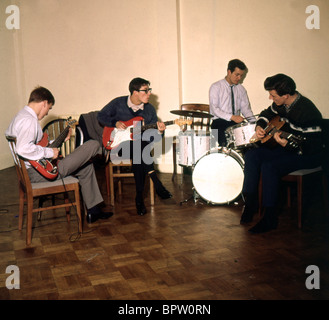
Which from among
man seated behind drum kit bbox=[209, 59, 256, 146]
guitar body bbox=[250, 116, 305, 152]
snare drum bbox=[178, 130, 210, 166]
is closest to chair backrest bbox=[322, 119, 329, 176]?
guitar body bbox=[250, 116, 305, 152]

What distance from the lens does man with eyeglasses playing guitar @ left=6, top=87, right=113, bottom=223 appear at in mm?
3025

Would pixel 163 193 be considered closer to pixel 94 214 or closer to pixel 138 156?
pixel 138 156

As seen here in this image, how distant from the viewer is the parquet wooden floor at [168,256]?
7.88ft

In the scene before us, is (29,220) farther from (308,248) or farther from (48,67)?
(48,67)

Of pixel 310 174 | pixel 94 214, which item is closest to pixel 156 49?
pixel 94 214

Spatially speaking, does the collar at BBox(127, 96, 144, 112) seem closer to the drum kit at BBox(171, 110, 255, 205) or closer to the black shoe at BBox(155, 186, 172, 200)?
the drum kit at BBox(171, 110, 255, 205)

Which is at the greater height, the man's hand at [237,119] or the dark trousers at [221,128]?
the man's hand at [237,119]

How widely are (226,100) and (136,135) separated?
1.44 meters

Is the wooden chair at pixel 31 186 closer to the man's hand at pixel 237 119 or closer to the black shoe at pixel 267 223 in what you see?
the black shoe at pixel 267 223

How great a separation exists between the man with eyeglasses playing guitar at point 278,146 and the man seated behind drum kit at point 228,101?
1.11m

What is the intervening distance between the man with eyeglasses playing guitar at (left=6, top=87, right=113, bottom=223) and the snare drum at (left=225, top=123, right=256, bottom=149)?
136 cm

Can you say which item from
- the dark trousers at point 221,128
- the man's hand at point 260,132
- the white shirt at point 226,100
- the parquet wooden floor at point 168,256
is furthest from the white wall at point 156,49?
the parquet wooden floor at point 168,256

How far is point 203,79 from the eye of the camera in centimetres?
548

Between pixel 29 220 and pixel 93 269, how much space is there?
0.84 metres
